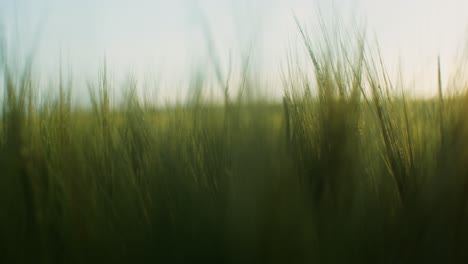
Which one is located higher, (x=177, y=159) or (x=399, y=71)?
(x=399, y=71)

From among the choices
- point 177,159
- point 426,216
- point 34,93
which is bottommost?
point 426,216

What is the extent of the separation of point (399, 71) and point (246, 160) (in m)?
0.62

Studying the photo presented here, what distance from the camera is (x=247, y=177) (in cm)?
71

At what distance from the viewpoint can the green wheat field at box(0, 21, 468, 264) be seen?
742 mm

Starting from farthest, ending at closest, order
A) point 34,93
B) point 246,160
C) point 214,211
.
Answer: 1. point 34,93
2. point 214,211
3. point 246,160

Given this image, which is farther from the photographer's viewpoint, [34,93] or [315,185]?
[34,93]

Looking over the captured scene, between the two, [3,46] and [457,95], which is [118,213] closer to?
[3,46]

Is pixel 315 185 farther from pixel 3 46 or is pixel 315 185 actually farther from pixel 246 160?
pixel 3 46

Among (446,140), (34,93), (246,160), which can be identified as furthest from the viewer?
(34,93)

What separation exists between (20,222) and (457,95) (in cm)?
82


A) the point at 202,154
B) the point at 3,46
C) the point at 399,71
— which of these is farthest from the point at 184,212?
the point at 399,71

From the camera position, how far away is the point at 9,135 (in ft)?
3.33

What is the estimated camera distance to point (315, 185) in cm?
96

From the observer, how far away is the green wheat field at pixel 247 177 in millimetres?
742
